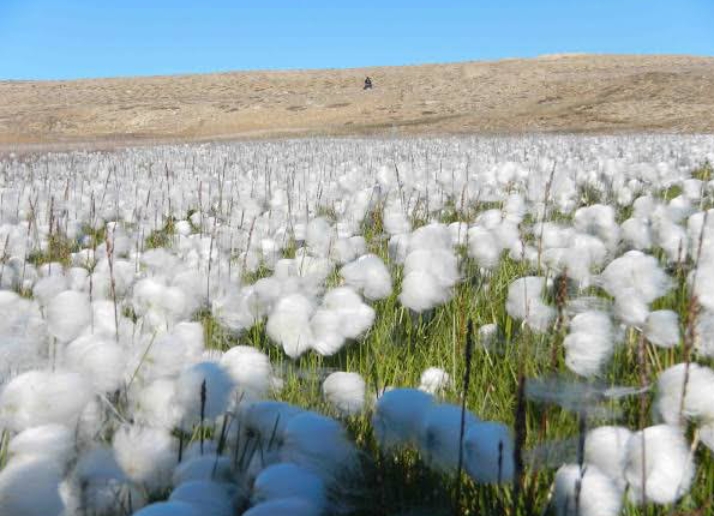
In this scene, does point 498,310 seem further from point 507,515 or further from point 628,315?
point 507,515

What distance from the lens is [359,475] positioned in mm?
1690

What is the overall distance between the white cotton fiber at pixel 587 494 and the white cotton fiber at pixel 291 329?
1146mm

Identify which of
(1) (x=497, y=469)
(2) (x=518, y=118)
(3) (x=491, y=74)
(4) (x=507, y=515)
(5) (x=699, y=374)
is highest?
(3) (x=491, y=74)

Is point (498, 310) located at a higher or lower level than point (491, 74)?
lower

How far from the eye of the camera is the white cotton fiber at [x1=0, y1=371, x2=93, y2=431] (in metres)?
1.74

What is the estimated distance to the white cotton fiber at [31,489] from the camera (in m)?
1.48

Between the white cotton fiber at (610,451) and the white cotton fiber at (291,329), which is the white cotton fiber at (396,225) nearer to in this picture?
the white cotton fiber at (291,329)

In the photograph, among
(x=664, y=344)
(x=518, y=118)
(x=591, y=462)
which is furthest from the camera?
(x=518, y=118)

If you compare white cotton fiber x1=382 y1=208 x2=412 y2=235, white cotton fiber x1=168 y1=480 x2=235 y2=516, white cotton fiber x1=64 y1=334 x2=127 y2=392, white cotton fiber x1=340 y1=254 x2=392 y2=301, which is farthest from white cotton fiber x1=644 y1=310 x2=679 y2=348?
white cotton fiber x1=382 y1=208 x2=412 y2=235

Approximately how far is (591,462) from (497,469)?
27 cm

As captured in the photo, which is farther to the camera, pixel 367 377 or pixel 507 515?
pixel 367 377

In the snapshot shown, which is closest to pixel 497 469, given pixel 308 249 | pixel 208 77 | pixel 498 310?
pixel 498 310

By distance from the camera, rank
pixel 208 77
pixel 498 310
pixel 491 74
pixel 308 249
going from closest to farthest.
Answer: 1. pixel 498 310
2. pixel 308 249
3. pixel 491 74
4. pixel 208 77

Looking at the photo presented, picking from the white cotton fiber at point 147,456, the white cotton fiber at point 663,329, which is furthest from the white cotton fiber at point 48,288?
the white cotton fiber at point 663,329
